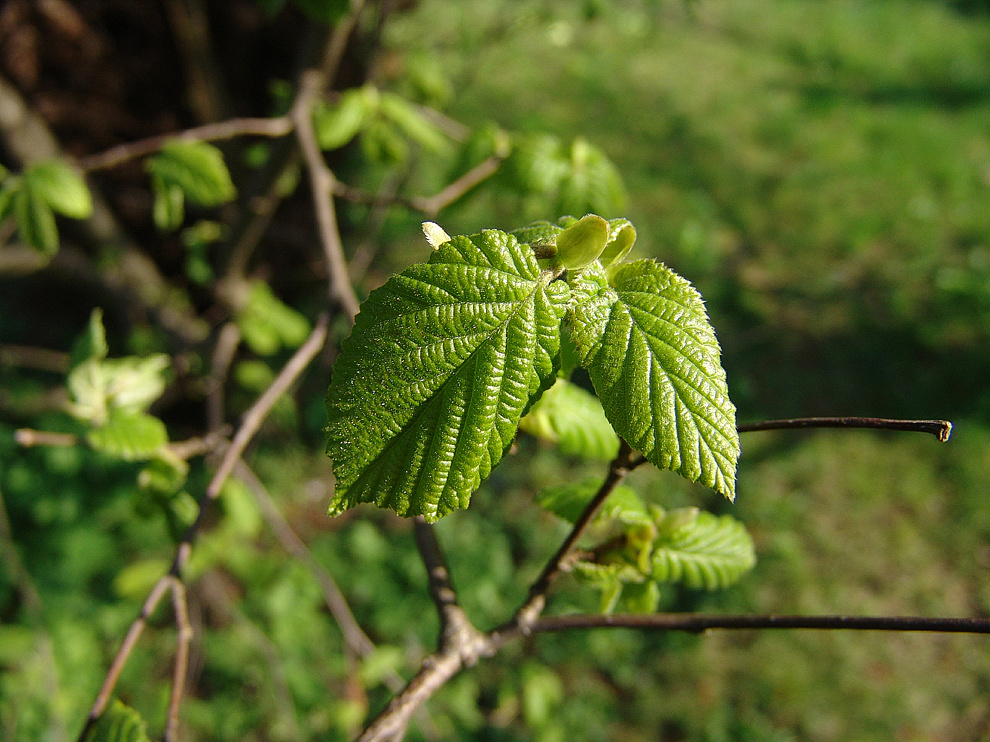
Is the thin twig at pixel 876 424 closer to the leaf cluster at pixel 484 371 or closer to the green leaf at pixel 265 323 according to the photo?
the leaf cluster at pixel 484 371

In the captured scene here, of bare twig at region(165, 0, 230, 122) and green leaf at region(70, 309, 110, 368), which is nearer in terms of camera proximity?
green leaf at region(70, 309, 110, 368)

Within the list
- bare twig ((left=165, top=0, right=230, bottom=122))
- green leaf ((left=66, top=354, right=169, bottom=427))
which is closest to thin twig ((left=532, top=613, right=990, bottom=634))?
green leaf ((left=66, top=354, right=169, bottom=427))

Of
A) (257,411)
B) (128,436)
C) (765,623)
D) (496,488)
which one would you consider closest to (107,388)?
(128,436)

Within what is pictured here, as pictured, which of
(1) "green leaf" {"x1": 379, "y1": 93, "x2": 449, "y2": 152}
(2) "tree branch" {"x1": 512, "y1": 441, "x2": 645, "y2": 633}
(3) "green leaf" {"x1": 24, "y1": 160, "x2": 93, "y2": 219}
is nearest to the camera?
(2) "tree branch" {"x1": 512, "y1": 441, "x2": 645, "y2": 633}

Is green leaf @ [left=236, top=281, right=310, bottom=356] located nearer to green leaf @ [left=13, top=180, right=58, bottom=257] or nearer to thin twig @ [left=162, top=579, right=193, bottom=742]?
green leaf @ [left=13, top=180, right=58, bottom=257]

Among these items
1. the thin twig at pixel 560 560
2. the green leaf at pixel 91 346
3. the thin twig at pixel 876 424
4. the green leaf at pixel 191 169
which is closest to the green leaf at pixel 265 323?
the green leaf at pixel 191 169

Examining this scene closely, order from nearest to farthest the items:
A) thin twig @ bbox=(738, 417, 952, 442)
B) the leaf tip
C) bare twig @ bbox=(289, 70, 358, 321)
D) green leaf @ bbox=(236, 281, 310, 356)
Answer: thin twig @ bbox=(738, 417, 952, 442) < the leaf tip < bare twig @ bbox=(289, 70, 358, 321) < green leaf @ bbox=(236, 281, 310, 356)

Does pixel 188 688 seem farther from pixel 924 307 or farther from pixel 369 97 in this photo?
pixel 924 307
